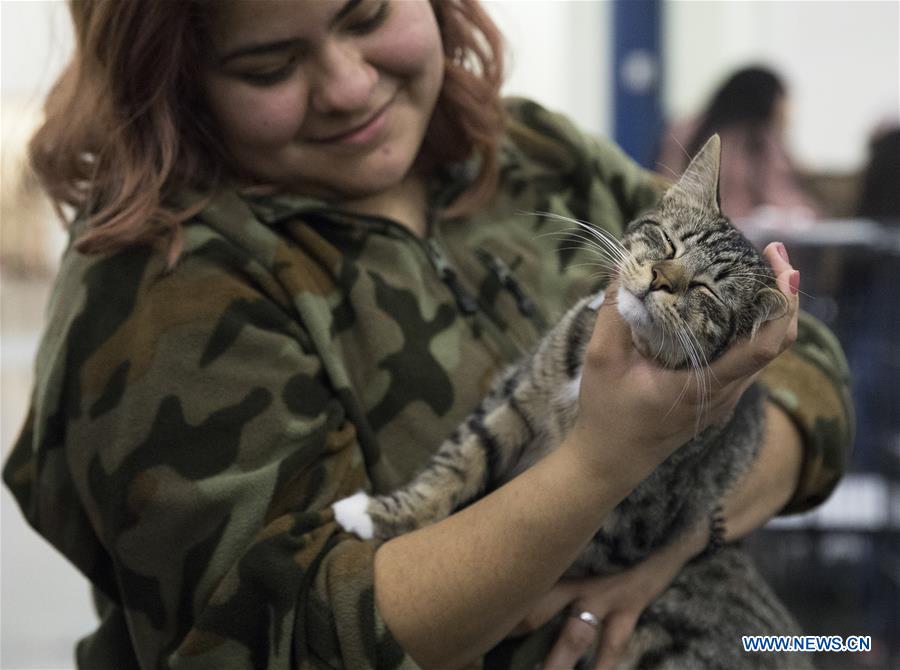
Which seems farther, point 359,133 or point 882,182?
point 882,182


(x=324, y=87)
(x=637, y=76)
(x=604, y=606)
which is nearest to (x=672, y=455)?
(x=604, y=606)

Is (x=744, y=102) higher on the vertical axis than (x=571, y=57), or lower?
lower

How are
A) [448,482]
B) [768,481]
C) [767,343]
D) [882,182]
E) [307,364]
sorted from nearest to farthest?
[767,343], [307,364], [448,482], [768,481], [882,182]

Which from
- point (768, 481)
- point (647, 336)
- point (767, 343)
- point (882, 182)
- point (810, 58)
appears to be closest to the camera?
point (767, 343)

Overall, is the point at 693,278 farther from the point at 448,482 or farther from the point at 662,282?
the point at 448,482

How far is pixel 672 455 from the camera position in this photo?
1178 millimetres

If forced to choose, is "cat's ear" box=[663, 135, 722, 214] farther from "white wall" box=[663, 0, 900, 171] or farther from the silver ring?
"white wall" box=[663, 0, 900, 171]

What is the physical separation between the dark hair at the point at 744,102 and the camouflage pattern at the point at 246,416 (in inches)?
104

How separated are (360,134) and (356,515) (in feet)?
1.70

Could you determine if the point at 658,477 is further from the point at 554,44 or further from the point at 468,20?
the point at 554,44

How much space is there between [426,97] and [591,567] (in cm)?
71

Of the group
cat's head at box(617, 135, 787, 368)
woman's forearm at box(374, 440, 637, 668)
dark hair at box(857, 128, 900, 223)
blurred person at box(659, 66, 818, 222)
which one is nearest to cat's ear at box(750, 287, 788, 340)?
cat's head at box(617, 135, 787, 368)

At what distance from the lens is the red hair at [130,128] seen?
1090 millimetres

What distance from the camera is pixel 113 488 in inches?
39.3
